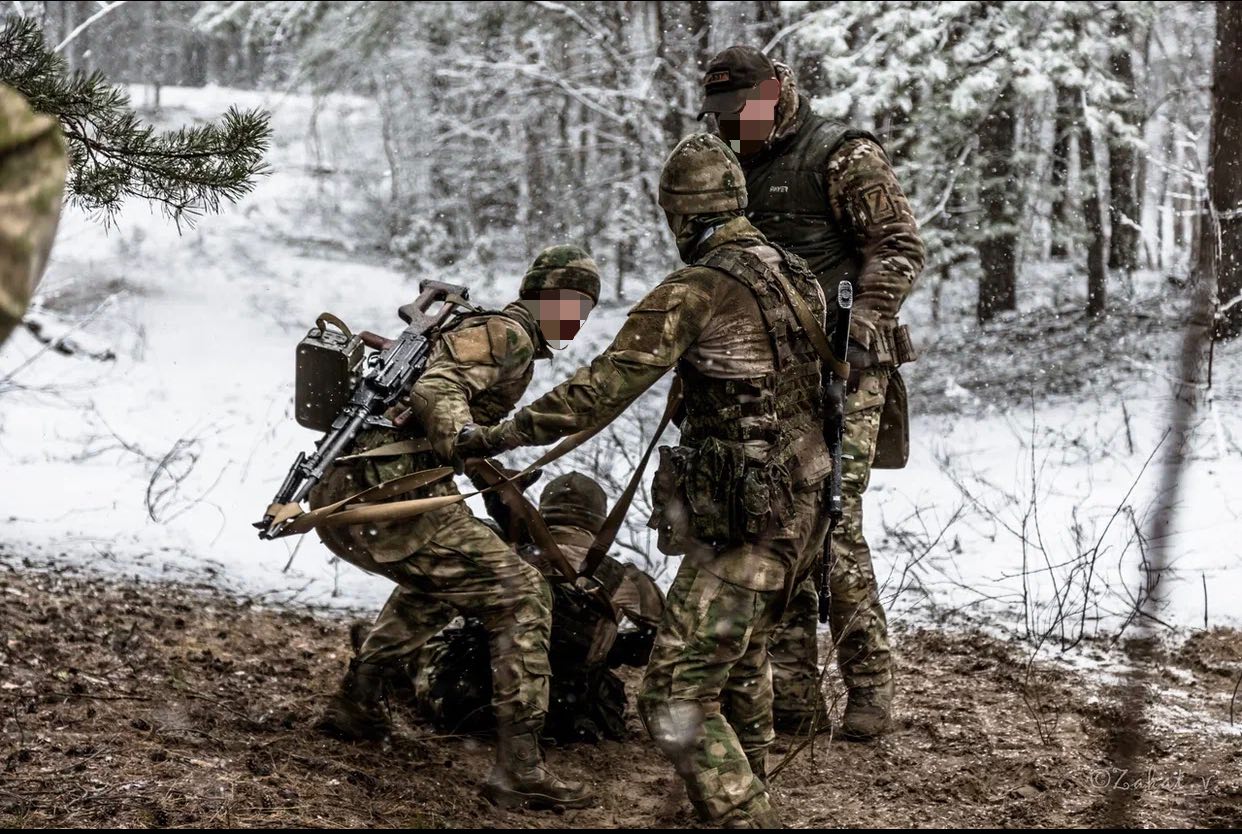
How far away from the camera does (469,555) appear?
4.36 meters

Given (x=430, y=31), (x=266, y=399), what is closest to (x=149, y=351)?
(x=266, y=399)

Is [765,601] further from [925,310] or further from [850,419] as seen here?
[925,310]

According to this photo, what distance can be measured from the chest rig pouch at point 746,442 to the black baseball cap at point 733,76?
109 cm

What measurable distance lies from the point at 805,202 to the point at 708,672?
6.79 feet

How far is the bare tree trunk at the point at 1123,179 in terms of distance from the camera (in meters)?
12.1

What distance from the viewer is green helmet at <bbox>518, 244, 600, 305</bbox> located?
15.3 ft

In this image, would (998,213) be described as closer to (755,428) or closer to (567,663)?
(567,663)

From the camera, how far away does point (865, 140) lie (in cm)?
486

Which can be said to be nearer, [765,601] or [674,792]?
[765,601]

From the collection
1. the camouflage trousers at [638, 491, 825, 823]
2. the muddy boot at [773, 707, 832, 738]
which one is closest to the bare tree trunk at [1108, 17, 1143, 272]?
the muddy boot at [773, 707, 832, 738]

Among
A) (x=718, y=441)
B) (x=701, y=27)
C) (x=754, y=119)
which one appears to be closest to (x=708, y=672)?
(x=718, y=441)

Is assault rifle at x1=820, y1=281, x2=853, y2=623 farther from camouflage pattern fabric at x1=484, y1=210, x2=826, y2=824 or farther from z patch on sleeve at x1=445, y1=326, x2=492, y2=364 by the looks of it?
z patch on sleeve at x1=445, y1=326, x2=492, y2=364

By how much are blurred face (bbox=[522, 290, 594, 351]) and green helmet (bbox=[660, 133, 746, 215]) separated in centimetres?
88

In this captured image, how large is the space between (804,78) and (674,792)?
9.97 m
